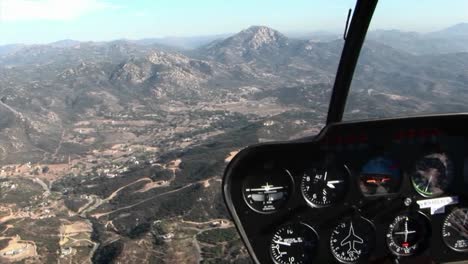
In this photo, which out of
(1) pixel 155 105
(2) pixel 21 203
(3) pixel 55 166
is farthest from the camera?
(1) pixel 155 105

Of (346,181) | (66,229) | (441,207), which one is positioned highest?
(346,181)

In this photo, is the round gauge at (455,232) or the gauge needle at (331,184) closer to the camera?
the gauge needle at (331,184)

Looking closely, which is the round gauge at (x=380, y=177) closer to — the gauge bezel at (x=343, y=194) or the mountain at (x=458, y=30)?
the gauge bezel at (x=343, y=194)

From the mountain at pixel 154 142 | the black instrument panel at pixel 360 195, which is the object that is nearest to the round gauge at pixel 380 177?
Answer: the black instrument panel at pixel 360 195

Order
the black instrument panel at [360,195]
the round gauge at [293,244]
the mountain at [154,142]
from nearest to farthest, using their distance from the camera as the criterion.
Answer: the black instrument panel at [360,195]
the round gauge at [293,244]
the mountain at [154,142]

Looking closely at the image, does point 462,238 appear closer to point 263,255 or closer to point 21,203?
point 263,255

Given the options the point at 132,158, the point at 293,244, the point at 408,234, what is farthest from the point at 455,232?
the point at 132,158

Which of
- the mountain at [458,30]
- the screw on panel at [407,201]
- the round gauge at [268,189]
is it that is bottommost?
the screw on panel at [407,201]

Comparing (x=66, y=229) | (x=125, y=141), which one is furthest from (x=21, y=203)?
(x=125, y=141)
